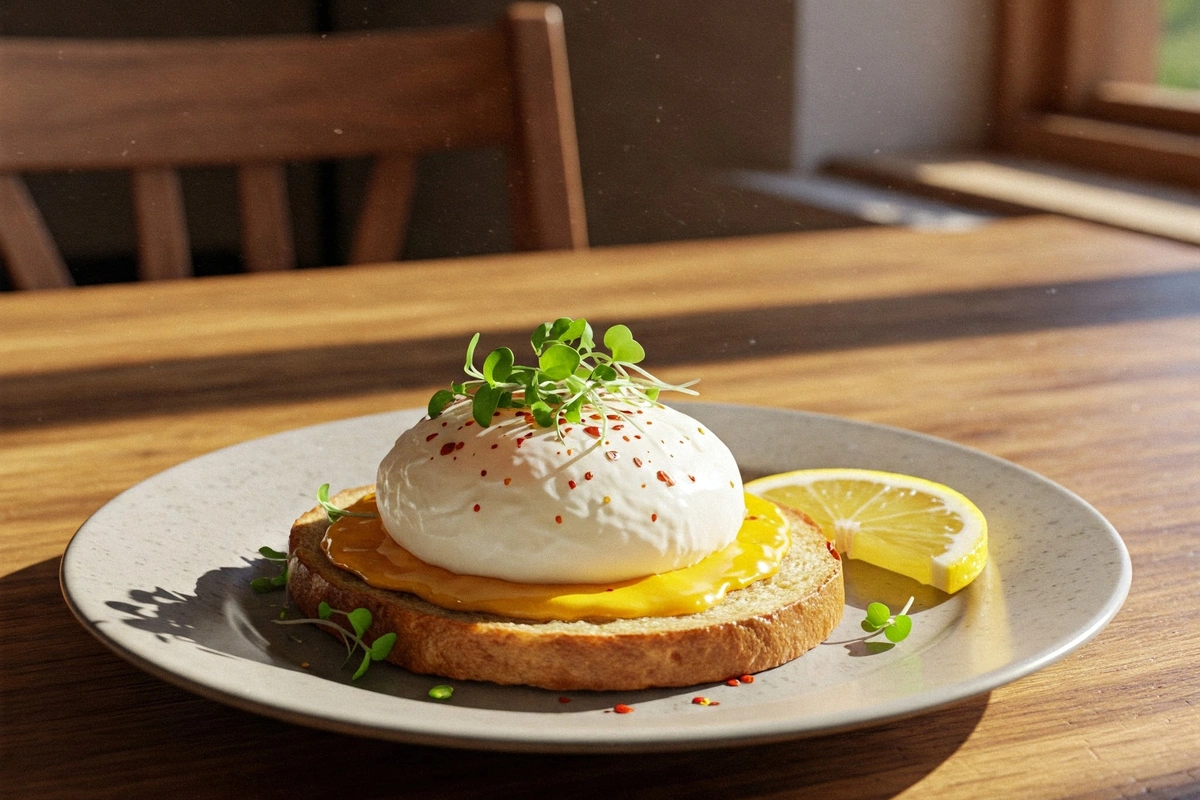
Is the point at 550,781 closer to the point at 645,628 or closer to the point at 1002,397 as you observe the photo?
the point at 645,628

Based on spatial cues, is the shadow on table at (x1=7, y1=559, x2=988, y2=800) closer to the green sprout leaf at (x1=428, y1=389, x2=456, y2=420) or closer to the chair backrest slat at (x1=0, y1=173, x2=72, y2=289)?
the green sprout leaf at (x1=428, y1=389, x2=456, y2=420)

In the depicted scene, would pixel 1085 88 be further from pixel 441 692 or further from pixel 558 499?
pixel 441 692

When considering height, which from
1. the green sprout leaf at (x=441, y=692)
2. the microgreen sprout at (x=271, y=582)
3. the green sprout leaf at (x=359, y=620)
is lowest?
the microgreen sprout at (x=271, y=582)

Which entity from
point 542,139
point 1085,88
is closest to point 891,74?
point 1085,88

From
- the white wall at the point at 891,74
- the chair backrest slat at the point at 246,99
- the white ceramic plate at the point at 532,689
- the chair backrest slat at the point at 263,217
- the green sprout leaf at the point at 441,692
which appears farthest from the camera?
the white wall at the point at 891,74

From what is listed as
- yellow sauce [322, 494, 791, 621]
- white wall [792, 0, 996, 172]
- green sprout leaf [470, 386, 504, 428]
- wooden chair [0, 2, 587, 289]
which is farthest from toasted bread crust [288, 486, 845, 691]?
white wall [792, 0, 996, 172]

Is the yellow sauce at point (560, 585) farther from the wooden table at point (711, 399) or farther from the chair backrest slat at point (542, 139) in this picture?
the chair backrest slat at point (542, 139)

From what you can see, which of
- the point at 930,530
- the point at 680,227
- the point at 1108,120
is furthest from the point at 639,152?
the point at 930,530

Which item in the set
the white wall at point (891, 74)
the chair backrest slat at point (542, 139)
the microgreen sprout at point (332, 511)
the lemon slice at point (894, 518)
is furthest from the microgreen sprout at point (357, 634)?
the white wall at point (891, 74)
